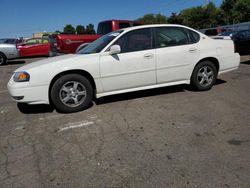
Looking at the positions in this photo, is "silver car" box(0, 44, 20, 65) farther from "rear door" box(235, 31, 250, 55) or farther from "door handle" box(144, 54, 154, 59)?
"rear door" box(235, 31, 250, 55)

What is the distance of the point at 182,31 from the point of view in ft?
17.4

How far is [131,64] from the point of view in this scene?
184 inches

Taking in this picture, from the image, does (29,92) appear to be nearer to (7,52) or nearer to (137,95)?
(137,95)

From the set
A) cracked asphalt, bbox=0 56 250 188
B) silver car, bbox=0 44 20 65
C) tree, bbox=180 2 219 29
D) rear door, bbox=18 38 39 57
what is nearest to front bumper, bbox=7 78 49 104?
cracked asphalt, bbox=0 56 250 188

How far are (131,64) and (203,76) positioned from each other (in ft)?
6.04

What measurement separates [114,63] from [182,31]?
1.82 m

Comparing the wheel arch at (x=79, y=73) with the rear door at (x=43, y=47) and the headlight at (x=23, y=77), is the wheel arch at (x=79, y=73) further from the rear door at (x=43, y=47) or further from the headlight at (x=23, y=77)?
the rear door at (x=43, y=47)

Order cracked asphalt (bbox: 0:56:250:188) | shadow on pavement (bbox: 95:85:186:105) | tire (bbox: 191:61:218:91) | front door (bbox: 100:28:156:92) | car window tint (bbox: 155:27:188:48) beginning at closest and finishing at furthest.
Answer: cracked asphalt (bbox: 0:56:250:188) < front door (bbox: 100:28:156:92) < car window tint (bbox: 155:27:188:48) < shadow on pavement (bbox: 95:85:186:105) < tire (bbox: 191:61:218:91)

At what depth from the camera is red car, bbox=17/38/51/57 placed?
16875mm

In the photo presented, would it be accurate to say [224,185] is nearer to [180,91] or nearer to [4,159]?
[4,159]

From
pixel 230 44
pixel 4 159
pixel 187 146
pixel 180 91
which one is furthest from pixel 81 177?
pixel 230 44

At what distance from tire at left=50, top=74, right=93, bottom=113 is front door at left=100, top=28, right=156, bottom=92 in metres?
0.37

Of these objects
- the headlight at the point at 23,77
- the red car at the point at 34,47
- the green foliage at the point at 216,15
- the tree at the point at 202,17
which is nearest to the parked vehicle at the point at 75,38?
the headlight at the point at 23,77

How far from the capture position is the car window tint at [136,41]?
4.75m
